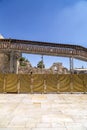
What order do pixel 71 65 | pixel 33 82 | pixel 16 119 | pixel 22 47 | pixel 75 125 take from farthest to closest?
pixel 71 65 → pixel 22 47 → pixel 33 82 → pixel 16 119 → pixel 75 125

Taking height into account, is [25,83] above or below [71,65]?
below

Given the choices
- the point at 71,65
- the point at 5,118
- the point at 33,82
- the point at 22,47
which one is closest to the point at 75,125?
the point at 5,118

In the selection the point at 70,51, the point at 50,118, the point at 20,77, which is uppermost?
the point at 70,51

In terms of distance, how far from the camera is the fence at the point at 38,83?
17.7 metres

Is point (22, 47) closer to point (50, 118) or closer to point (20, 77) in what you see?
point (20, 77)

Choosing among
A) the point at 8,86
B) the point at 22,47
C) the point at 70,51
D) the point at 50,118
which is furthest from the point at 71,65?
the point at 50,118

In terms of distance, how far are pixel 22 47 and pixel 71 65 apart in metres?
8.54

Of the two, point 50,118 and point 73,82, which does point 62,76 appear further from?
point 50,118

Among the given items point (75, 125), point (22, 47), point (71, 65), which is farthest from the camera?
point (71, 65)

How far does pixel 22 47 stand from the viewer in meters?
27.0

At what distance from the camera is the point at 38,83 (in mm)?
17766

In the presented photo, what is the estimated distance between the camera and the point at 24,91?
701 inches

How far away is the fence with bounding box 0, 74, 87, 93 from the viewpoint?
58.1ft

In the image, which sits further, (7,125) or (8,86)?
(8,86)
